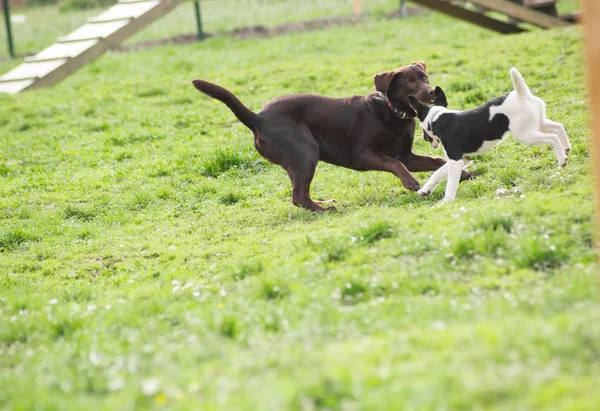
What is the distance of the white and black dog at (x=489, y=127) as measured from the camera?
6523mm

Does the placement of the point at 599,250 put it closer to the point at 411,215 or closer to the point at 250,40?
the point at 411,215

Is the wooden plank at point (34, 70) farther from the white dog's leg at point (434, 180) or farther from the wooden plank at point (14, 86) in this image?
the white dog's leg at point (434, 180)

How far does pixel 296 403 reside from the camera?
3.46m

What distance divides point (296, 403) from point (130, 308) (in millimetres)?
2225

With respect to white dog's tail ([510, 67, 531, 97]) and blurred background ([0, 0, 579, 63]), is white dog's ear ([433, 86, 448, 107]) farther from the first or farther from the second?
blurred background ([0, 0, 579, 63])

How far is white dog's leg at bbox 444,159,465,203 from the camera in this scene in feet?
22.4

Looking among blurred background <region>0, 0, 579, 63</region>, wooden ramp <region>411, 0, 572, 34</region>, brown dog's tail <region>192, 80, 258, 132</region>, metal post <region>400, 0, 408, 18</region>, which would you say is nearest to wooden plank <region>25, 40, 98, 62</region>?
blurred background <region>0, 0, 579, 63</region>

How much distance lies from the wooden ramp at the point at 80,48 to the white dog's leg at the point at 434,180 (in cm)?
892

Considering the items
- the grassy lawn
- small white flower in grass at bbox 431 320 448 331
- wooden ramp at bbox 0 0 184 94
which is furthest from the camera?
wooden ramp at bbox 0 0 184 94

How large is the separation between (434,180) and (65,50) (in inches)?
381

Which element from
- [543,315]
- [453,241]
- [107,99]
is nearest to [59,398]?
[543,315]

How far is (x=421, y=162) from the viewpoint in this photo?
7926 millimetres

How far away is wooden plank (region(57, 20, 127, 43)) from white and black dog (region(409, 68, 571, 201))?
8.90 metres

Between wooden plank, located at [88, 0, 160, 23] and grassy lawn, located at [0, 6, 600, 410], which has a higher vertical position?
wooden plank, located at [88, 0, 160, 23]
